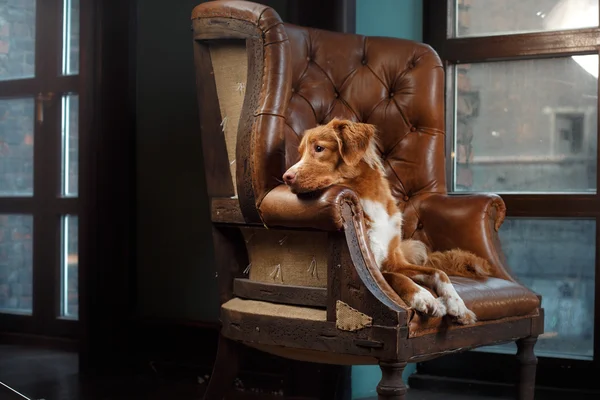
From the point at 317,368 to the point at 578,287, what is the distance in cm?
117

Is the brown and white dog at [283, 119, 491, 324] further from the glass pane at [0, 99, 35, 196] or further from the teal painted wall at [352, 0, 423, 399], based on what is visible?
the glass pane at [0, 99, 35, 196]

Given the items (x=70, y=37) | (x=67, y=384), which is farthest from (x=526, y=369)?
(x=70, y=37)

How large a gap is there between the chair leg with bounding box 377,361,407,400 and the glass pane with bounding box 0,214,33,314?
199 centimetres

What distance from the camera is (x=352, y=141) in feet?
6.73

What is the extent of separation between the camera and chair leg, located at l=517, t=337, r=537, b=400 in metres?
2.24

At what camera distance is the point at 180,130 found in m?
3.44

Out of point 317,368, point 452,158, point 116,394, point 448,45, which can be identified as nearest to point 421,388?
point 317,368

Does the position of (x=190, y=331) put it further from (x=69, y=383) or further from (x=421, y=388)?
(x=421, y=388)

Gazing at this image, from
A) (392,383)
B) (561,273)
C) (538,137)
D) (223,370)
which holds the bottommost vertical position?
(223,370)

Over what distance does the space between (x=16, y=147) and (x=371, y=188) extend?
1.84m

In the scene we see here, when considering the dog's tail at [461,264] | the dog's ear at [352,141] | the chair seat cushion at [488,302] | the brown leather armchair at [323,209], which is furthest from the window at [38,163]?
the chair seat cushion at [488,302]

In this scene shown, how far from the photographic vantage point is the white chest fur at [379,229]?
6.70ft

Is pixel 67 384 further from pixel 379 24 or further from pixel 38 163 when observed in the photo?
pixel 379 24

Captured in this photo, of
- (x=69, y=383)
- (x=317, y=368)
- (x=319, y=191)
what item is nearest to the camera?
(x=319, y=191)
